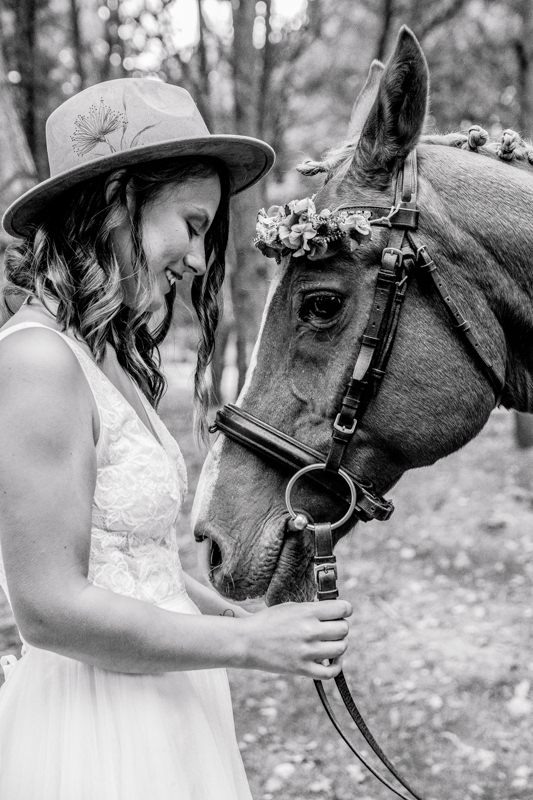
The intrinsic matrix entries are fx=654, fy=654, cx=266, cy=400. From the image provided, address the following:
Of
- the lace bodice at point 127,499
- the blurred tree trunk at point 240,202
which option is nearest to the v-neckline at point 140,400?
the lace bodice at point 127,499

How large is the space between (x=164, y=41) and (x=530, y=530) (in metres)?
8.06

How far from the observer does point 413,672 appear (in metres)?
4.80

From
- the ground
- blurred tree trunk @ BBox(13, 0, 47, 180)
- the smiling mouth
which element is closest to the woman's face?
the smiling mouth

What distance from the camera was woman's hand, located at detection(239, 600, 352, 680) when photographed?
1.46 meters

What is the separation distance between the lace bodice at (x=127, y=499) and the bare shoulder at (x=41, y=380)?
Result: 0.06m

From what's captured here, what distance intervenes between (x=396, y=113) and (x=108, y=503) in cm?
147

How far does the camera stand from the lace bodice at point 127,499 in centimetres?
160

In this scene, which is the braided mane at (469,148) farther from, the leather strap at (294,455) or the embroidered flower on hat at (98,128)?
the leather strap at (294,455)

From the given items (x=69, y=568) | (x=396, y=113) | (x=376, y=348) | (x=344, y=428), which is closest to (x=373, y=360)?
(x=376, y=348)

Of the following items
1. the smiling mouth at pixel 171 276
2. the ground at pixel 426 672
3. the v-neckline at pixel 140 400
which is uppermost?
the smiling mouth at pixel 171 276

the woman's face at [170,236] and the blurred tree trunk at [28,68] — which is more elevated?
the woman's face at [170,236]

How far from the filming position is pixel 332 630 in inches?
59.8

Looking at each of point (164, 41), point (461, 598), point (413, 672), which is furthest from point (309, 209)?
point (164, 41)

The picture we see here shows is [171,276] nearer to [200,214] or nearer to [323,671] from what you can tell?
[200,214]
